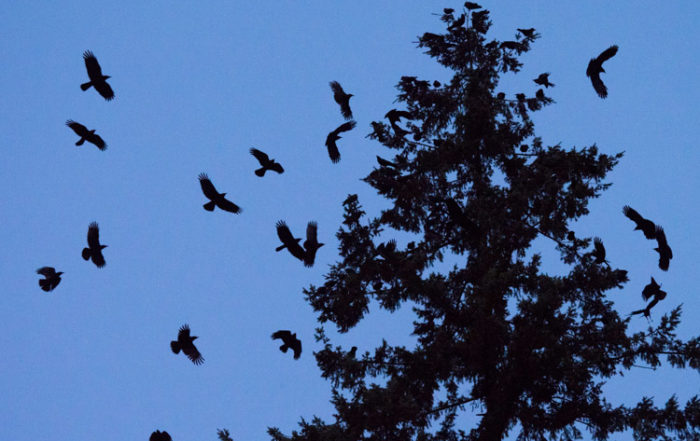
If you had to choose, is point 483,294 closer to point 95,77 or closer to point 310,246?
point 310,246

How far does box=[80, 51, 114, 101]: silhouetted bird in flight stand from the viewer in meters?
15.0

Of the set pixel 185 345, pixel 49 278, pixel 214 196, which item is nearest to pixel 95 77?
pixel 214 196

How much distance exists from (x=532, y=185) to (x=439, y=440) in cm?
408

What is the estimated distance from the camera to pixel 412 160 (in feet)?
41.4

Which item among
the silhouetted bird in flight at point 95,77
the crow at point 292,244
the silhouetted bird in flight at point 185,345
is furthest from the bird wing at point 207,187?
the silhouetted bird in flight at point 95,77

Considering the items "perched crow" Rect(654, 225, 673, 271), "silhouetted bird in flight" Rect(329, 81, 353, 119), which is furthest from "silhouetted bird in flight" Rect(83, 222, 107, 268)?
"perched crow" Rect(654, 225, 673, 271)

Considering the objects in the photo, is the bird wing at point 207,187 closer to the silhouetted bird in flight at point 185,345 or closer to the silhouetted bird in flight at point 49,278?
the silhouetted bird in flight at point 185,345

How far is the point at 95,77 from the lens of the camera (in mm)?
15273

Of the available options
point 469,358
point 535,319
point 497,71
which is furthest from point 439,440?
point 497,71

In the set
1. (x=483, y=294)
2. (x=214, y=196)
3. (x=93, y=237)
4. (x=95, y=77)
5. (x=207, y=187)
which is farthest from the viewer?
(x=93, y=237)

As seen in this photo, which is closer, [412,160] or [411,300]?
[411,300]

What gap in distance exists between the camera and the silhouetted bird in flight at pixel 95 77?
14953 mm

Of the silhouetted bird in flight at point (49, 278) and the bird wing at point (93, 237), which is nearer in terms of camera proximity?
the bird wing at point (93, 237)

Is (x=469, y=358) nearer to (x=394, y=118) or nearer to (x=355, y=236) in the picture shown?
(x=355, y=236)
